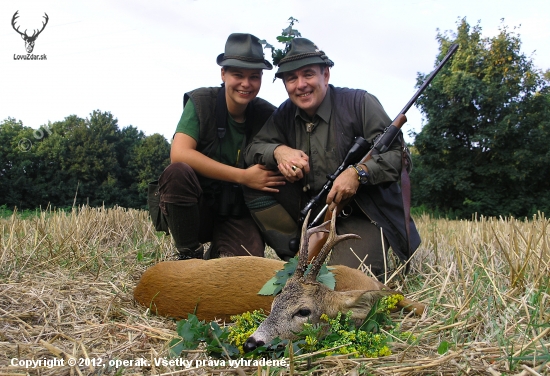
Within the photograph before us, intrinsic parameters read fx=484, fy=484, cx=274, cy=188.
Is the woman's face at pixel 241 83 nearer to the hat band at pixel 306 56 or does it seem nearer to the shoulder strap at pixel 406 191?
the hat band at pixel 306 56

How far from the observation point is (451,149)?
30375mm

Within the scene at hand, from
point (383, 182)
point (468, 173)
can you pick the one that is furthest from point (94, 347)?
point (468, 173)

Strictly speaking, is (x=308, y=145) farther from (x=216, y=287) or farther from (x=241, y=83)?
(x=216, y=287)

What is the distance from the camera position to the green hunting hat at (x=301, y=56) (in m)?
4.50

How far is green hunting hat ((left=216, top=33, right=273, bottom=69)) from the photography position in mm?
4758

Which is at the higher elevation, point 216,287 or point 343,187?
point 343,187

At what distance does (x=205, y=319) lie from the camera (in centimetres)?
302

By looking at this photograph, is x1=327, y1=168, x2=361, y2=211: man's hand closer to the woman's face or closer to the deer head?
the woman's face

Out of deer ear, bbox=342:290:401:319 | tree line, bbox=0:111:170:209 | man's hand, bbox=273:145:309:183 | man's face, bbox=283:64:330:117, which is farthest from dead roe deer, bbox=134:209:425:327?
tree line, bbox=0:111:170:209

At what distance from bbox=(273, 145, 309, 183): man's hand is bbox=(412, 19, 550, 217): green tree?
85.5ft

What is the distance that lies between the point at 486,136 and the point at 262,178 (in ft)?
89.2

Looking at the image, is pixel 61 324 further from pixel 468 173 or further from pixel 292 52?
pixel 468 173

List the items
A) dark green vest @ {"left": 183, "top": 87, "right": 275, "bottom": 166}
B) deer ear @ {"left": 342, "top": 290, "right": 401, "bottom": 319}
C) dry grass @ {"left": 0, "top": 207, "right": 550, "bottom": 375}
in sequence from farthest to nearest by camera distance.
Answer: dark green vest @ {"left": 183, "top": 87, "right": 275, "bottom": 166}
deer ear @ {"left": 342, "top": 290, "right": 401, "bottom": 319}
dry grass @ {"left": 0, "top": 207, "right": 550, "bottom": 375}

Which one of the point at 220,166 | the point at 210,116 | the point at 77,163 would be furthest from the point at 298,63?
the point at 77,163
